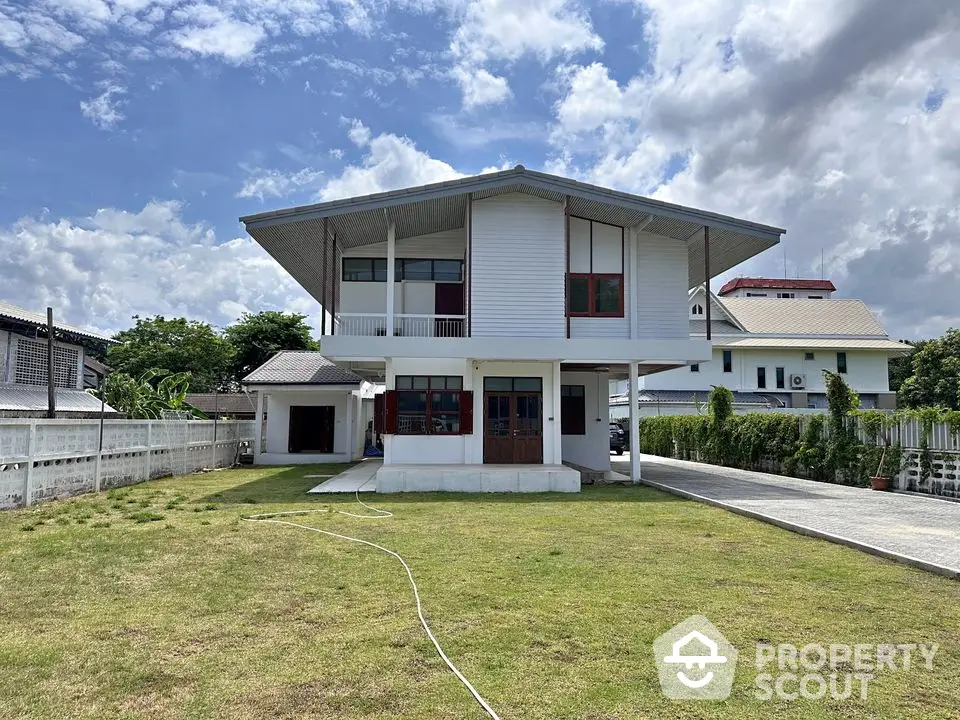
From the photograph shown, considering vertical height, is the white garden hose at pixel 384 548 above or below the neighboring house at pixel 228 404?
below

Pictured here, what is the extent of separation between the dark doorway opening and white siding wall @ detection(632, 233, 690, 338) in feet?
37.3

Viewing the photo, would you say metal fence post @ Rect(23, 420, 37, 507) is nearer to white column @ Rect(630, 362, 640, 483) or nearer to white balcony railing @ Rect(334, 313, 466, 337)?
white balcony railing @ Rect(334, 313, 466, 337)

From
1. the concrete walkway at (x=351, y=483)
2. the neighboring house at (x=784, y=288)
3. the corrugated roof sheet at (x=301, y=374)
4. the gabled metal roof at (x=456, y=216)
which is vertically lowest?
the concrete walkway at (x=351, y=483)

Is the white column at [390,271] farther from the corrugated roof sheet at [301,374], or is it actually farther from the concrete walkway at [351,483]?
the corrugated roof sheet at [301,374]

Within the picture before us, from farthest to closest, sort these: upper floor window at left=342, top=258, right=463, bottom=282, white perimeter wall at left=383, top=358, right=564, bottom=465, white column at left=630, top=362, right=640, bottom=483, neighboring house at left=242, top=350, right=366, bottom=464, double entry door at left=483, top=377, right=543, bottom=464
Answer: neighboring house at left=242, top=350, right=366, bottom=464 → upper floor window at left=342, top=258, right=463, bottom=282 → double entry door at left=483, top=377, right=543, bottom=464 → white column at left=630, top=362, right=640, bottom=483 → white perimeter wall at left=383, top=358, right=564, bottom=465

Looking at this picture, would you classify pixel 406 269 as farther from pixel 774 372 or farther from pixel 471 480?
pixel 774 372

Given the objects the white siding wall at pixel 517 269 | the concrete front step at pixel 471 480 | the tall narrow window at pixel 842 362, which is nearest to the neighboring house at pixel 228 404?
the white siding wall at pixel 517 269

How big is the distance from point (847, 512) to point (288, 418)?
668 inches

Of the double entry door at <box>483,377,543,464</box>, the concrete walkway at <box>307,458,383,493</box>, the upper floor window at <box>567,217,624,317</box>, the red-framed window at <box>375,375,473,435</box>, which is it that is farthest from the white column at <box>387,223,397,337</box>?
the upper floor window at <box>567,217,624,317</box>

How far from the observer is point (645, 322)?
1596 centimetres

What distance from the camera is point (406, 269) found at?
16.8 meters

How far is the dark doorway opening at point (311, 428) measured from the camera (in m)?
22.3

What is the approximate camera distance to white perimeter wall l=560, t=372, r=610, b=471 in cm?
1848

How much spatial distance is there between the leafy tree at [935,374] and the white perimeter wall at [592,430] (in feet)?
98.0
